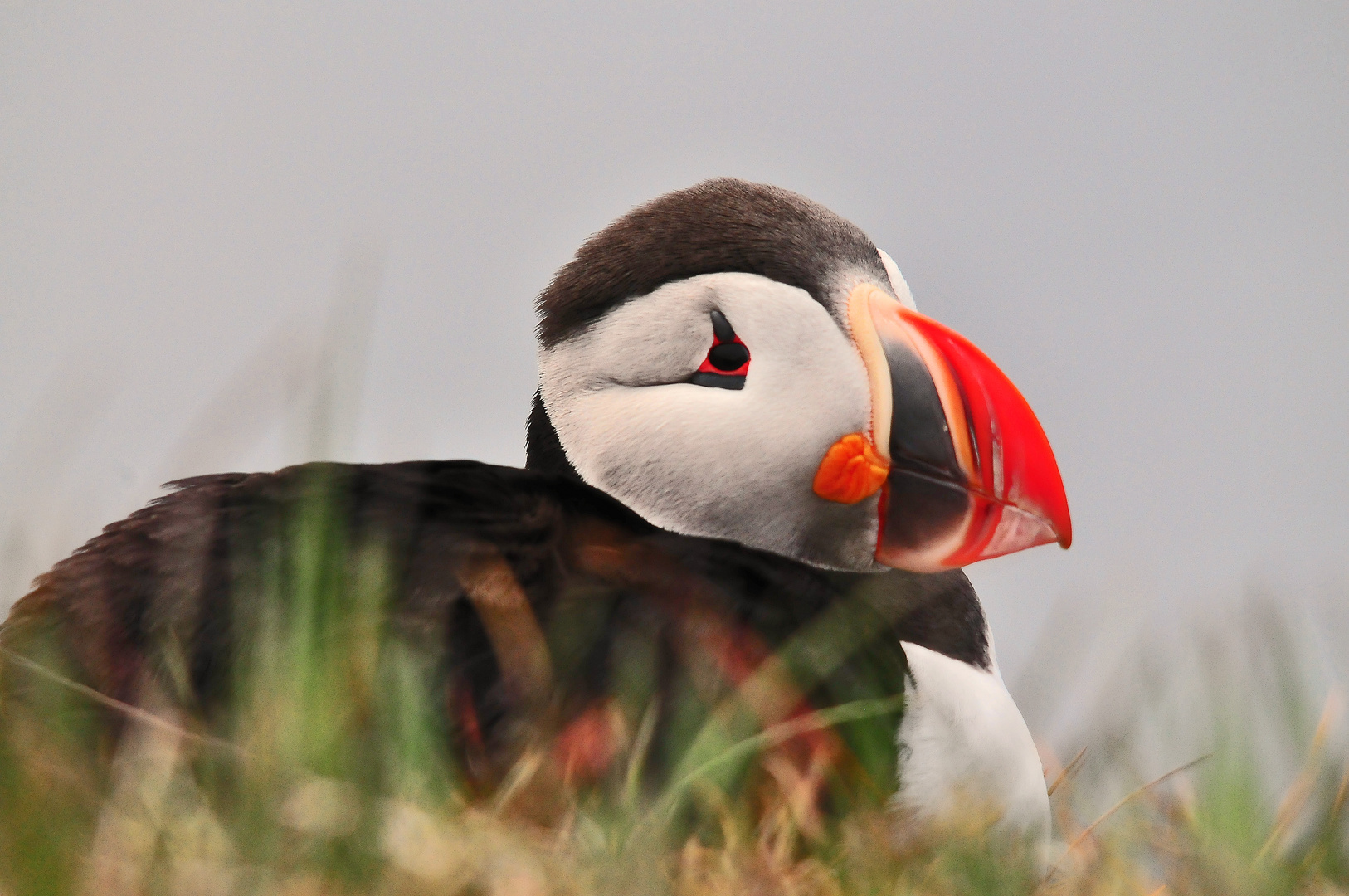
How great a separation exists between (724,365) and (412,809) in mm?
1493

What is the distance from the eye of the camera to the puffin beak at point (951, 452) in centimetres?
265

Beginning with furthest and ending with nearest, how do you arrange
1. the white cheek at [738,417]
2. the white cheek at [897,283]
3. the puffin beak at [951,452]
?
the white cheek at [897,283] < the white cheek at [738,417] < the puffin beak at [951,452]

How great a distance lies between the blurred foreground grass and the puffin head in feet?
2.62

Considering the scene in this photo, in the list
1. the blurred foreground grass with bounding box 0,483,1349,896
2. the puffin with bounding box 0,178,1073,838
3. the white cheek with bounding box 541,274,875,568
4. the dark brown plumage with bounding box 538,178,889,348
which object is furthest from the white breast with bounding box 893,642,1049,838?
the dark brown plumage with bounding box 538,178,889,348

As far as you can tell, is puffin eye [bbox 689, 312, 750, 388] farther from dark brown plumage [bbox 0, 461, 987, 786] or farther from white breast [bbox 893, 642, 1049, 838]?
white breast [bbox 893, 642, 1049, 838]

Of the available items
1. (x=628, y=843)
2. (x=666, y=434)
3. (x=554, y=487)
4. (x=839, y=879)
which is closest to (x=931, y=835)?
(x=839, y=879)

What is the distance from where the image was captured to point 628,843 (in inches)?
64.8

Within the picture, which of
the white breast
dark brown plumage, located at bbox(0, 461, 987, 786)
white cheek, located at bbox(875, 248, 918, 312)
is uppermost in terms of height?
white cheek, located at bbox(875, 248, 918, 312)

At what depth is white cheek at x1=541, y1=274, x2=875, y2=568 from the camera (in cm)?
275

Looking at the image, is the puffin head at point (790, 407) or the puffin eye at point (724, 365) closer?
the puffin head at point (790, 407)

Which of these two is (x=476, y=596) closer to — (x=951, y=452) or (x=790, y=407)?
(x=790, y=407)

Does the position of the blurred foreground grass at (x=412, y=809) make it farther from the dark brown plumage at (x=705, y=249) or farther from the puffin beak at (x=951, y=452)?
the dark brown plumage at (x=705, y=249)

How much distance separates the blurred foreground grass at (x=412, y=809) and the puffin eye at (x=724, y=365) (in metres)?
0.99

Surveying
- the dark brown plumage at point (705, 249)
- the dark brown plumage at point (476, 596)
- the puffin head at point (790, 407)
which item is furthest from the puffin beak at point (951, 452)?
the dark brown plumage at point (476, 596)
